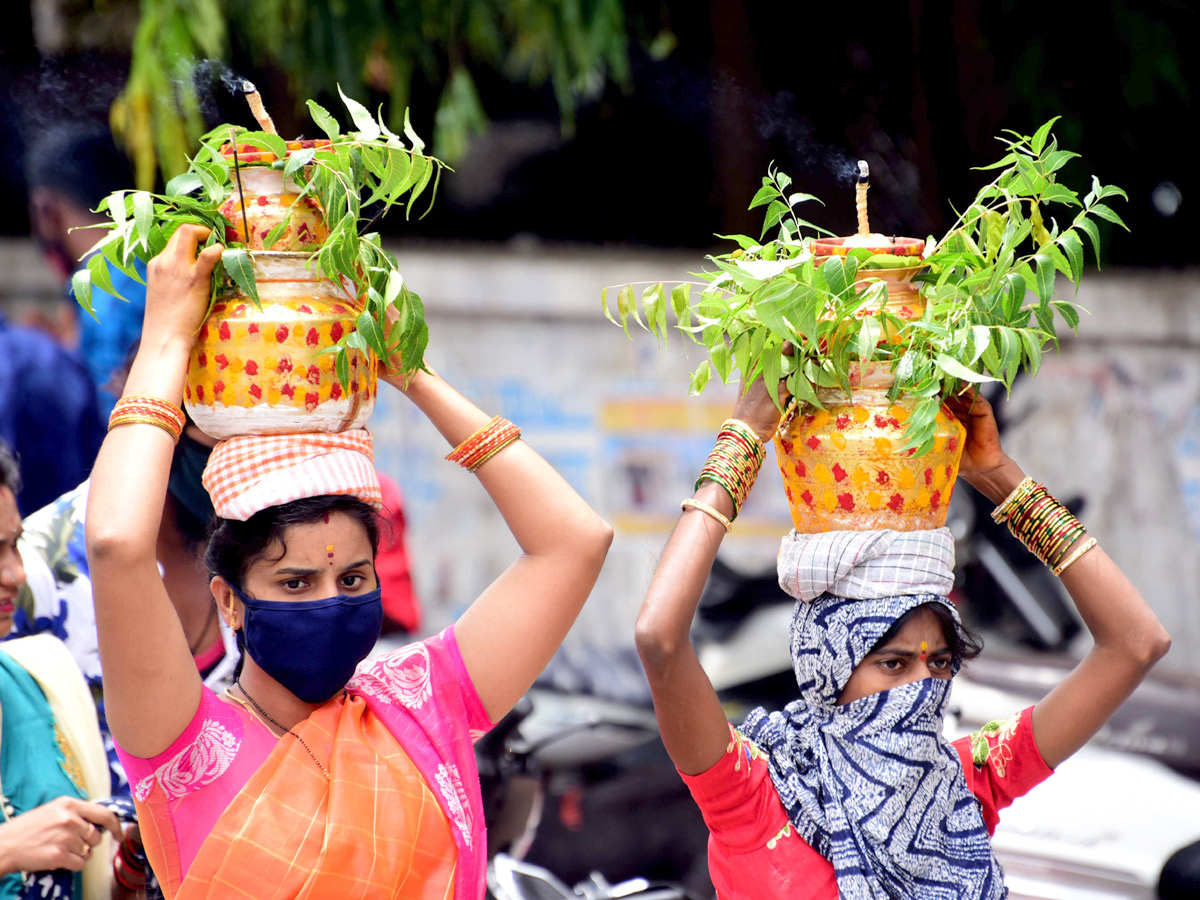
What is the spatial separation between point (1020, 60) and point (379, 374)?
382 cm

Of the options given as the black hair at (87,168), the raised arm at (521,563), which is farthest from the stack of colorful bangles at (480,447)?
the black hair at (87,168)

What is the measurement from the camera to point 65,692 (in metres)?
2.78

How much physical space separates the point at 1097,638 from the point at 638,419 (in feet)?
→ 12.5

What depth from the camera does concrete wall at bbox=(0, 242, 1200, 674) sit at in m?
5.64

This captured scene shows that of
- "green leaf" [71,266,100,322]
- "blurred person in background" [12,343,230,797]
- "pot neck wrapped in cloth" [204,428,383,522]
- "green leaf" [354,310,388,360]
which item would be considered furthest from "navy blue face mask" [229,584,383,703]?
"blurred person in background" [12,343,230,797]

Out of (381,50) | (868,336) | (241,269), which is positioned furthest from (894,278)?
(381,50)

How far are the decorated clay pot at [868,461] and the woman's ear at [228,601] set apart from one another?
1.01 metres

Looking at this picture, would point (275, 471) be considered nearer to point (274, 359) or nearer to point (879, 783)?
point (274, 359)

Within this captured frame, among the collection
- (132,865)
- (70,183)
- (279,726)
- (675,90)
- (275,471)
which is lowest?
(132,865)

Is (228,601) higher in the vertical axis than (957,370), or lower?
lower

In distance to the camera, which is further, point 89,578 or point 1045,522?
point 89,578

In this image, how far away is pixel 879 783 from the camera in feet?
7.55

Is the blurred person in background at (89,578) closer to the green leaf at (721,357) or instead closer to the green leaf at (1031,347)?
the green leaf at (721,357)

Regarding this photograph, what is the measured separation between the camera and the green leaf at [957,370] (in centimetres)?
213
